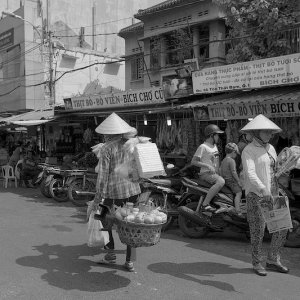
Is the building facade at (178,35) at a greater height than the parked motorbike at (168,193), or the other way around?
the building facade at (178,35)

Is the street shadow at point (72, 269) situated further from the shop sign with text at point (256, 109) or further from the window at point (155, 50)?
the window at point (155, 50)

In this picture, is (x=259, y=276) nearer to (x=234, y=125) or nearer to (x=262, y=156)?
(x=262, y=156)

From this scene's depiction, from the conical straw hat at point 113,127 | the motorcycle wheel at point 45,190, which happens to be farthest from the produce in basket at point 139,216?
the motorcycle wheel at point 45,190

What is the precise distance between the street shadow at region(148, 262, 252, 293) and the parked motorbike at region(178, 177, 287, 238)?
1261mm

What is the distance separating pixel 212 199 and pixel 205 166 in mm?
534

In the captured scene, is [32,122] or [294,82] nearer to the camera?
[294,82]

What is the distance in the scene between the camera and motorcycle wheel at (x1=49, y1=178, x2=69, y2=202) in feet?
35.4

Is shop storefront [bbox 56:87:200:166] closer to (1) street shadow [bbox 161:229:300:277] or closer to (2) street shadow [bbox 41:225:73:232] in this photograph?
(1) street shadow [bbox 161:229:300:277]

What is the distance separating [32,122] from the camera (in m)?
14.7

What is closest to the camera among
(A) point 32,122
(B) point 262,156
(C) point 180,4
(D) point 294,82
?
(B) point 262,156

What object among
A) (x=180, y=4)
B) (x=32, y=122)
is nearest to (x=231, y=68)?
(x=32, y=122)

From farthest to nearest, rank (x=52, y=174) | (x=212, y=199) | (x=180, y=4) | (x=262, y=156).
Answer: (x=180, y=4), (x=52, y=174), (x=212, y=199), (x=262, y=156)

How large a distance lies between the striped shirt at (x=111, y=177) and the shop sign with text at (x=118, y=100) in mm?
5747

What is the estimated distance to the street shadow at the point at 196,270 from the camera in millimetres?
4480
